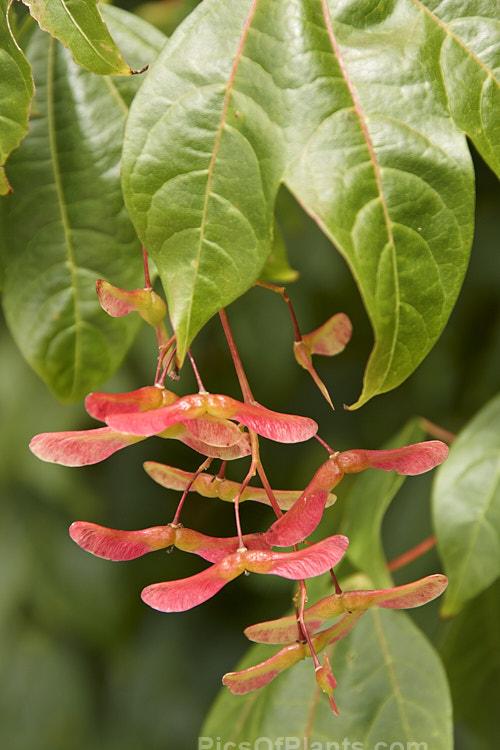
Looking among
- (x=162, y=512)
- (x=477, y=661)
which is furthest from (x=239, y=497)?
(x=162, y=512)

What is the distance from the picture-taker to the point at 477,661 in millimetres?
926

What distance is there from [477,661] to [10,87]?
80 cm

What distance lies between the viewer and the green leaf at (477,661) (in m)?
0.92

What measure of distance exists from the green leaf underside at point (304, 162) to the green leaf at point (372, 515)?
32 cm

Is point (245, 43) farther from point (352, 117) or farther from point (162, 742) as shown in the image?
point (162, 742)

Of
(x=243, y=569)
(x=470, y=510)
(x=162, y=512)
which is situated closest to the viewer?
(x=243, y=569)

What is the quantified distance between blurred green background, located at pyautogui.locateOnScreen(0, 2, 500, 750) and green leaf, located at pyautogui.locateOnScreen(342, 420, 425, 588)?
0.31 metres

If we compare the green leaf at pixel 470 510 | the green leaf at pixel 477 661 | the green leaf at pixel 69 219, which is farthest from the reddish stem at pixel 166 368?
the green leaf at pixel 477 661

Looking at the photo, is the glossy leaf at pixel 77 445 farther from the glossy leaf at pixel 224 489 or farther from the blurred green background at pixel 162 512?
the blurred green background at pixel 162 512

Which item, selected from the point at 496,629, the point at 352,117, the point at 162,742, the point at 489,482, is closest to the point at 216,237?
the point at 352,117

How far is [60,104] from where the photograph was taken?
22.2 inches

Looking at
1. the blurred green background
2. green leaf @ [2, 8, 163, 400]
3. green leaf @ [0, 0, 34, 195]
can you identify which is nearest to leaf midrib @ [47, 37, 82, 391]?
green leaf @ [2, 8, 163, 400]

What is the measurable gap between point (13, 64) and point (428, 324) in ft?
0.91

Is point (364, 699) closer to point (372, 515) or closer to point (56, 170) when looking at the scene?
point (372, 515)
